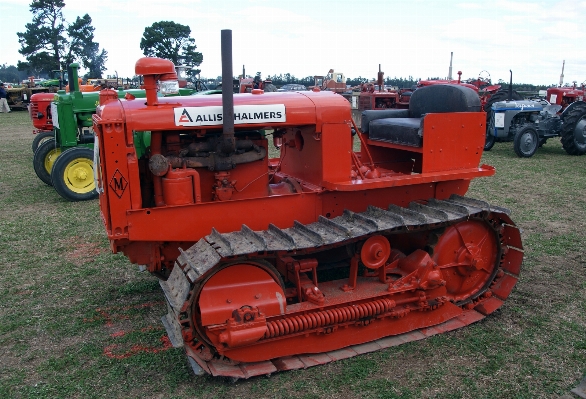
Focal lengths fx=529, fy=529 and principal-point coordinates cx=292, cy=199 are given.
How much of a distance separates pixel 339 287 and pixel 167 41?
48.5 m

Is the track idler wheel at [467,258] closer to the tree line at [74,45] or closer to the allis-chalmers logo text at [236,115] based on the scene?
the allis-chalmers logo text at [236,115]

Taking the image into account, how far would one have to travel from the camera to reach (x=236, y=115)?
450 cm

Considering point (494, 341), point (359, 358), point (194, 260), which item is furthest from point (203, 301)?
point (494, 341)

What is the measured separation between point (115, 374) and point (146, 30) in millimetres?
49664

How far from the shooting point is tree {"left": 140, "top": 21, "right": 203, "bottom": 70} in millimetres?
48781

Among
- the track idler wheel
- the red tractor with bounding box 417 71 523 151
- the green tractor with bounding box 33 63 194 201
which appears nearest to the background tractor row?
the red tractor with bounding box 417 71 523 151

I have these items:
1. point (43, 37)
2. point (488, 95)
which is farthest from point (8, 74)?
point (488, 95)

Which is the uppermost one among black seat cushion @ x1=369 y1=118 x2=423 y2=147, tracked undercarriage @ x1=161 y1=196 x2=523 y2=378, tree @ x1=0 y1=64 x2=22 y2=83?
tree @ x1=0 y1=64 x2=22 y2=83

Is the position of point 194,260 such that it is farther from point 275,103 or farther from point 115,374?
point 275,103

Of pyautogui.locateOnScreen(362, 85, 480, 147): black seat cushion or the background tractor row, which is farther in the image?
the background tractor row

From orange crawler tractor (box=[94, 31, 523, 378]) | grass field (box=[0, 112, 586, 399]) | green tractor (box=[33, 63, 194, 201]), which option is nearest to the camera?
grass field (box=[0, 112, 586, 399])

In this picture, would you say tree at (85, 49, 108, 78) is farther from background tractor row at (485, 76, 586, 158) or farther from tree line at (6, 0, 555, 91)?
background tractor row at (485, 76, 586, 158)

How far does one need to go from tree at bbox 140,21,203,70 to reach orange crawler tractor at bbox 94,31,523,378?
4577cm

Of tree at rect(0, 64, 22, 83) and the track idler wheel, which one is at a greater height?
tree at rect(0, 64, 22, 83)
